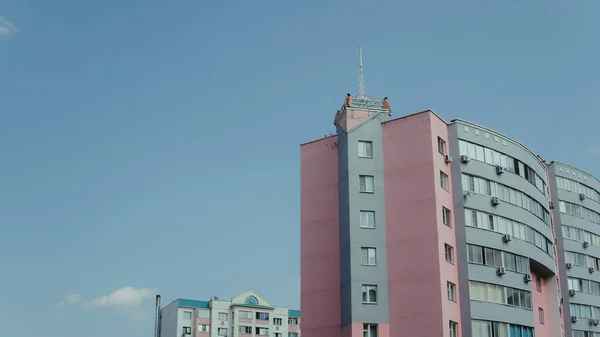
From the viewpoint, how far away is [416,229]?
54094 mm

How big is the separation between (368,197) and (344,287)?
6.85 m

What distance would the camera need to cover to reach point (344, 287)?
5419 cm

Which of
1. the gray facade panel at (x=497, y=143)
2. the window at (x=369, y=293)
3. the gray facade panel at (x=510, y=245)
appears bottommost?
the window at (x=369, y=293)

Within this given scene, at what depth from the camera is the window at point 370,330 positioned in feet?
171

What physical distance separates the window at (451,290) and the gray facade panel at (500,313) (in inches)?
57.5

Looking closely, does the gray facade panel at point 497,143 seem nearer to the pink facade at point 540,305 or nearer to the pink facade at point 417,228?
the pink facade at point 417,228

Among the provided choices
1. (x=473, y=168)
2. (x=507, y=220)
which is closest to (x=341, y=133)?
(x=473, y=168)

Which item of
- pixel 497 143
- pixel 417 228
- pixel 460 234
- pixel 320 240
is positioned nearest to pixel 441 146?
pixel 497 143

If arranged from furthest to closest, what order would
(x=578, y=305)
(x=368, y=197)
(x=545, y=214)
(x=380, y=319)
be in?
(x=578, y=305)
(x=545, y=214)
(x=368, y=197)
(x=380, y=319)

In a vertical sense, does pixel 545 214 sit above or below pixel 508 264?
above

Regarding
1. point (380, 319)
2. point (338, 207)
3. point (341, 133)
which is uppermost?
point (341, 133)

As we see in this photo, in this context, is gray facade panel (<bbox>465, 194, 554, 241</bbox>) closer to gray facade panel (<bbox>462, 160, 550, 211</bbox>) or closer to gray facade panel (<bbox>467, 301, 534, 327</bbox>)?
gray facade panel (<bbox>462, 160, 550, 211</bbox>)

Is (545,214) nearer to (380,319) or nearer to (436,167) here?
(436,167)

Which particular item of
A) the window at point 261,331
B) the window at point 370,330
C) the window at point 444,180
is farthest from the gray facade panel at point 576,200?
the window at point 261,331
